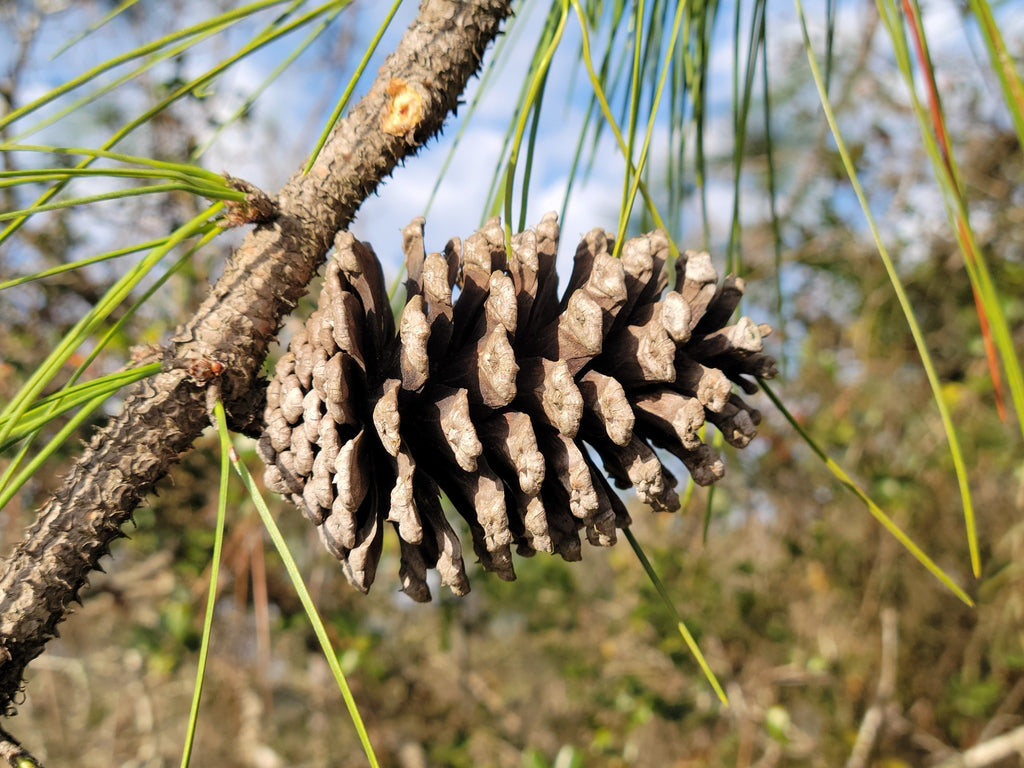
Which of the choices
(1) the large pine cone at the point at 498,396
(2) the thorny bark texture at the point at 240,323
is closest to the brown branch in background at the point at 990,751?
(1) the large pine cone at the point at 498,396

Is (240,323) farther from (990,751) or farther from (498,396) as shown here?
(990,751)

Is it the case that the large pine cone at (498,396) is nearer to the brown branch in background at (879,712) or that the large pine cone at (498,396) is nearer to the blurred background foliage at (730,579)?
the blurred background foliage at (730,579)

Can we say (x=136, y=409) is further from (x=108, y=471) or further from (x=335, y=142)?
(x=335, y=142)

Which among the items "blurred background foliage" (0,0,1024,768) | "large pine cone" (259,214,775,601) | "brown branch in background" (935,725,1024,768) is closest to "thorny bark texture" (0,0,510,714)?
"large pine cone" (259,214,775,601)

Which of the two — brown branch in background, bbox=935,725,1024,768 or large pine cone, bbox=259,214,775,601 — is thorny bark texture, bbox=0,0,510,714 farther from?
brown branch in background, bbox=935,725,1024,768

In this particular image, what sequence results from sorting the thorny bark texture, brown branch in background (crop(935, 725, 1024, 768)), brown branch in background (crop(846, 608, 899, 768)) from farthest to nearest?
brown branch in background (crop(846, 608, 899, 768)) < brown branch in background (crop(935, 725, 1024, 768)) < the thorny bark texture

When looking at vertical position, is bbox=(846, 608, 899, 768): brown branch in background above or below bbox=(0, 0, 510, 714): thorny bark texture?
below
